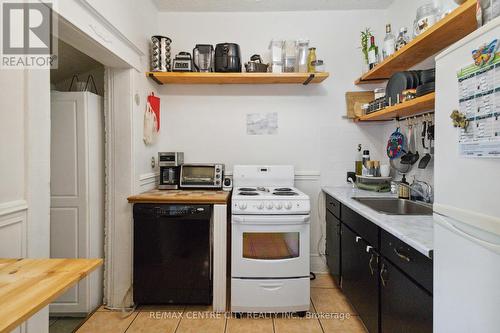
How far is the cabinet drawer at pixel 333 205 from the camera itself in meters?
2.23

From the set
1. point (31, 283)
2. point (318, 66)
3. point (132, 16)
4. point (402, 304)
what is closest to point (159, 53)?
point (132, 16)

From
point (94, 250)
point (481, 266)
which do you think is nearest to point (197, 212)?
point (94, 250)

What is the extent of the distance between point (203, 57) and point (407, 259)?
229 cm

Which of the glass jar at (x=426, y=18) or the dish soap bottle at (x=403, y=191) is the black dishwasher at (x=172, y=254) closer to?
the dish soap bottle at (x=403, y=191)

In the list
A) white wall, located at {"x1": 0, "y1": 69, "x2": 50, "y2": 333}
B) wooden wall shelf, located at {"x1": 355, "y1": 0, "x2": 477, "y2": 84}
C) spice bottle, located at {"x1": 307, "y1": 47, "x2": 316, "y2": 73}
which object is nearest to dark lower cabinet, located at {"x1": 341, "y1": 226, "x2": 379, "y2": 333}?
wooden wall shelf, located at {"x1": 355, "y1": 0, "x2": 477, "y2": 84}

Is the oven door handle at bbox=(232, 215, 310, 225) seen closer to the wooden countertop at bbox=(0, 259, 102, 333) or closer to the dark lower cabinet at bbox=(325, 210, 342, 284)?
the dark lower cabinet at bbox=(325, 210, 342, 284)

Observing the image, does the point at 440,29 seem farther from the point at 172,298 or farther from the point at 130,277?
the point at 130,277

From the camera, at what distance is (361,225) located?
173 centimetres

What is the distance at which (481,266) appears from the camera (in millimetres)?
734

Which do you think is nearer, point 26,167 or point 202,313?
point 26,167

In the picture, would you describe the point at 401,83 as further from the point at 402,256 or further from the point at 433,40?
the point at 402,256

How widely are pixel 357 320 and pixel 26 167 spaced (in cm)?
233

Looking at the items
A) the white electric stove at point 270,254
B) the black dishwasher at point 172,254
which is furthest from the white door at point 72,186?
the white electric stove at point 270,254

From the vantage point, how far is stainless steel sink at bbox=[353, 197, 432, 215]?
73.5 inches
